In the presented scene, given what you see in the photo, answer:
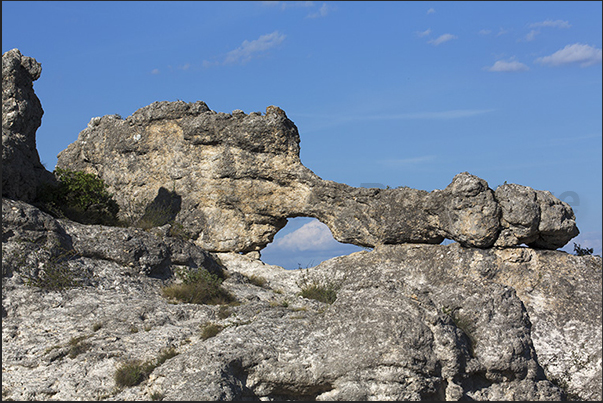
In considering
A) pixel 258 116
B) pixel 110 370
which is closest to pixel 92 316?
pixel 110 370

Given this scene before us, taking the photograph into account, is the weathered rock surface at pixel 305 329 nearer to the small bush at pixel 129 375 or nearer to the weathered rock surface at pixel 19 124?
the small bush at pixel 129 375

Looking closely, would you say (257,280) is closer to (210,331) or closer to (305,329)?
(210,331)

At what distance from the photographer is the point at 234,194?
61.7 feet

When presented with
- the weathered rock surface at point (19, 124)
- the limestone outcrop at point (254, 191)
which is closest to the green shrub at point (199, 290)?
the limestone outcrop at point (254, 191)

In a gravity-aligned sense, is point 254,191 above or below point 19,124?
below

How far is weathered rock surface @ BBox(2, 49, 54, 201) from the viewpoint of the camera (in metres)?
16.4

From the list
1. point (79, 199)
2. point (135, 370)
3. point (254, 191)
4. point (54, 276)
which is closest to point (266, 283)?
point (254, 191)

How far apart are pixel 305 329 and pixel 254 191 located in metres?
6.96

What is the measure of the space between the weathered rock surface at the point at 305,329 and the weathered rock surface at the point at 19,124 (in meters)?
1.54

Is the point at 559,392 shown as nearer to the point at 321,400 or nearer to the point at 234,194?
the point at 321,400

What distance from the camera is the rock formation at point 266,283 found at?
1158 centimetres

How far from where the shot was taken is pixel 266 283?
17.5m

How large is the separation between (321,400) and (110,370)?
11.5ft

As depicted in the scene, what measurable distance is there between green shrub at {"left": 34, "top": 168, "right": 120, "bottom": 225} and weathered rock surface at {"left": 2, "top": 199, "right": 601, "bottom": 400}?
2.14 metres
